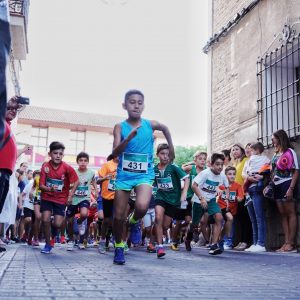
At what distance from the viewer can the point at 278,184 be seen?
8.28 meters

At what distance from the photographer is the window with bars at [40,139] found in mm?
55469

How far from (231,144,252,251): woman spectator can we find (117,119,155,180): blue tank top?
4209 mm

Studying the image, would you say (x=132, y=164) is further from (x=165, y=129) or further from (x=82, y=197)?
(x=82, y=197)

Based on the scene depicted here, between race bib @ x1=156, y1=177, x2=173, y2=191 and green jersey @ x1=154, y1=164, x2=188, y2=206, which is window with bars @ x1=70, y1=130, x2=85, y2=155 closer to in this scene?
green jersey @ x1=154, y1=164, x2=188, y2=206

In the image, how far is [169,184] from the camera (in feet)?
27.2

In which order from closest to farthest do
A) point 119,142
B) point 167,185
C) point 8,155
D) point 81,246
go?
point 8,155, point 119,142, point 167,185, point 81,246

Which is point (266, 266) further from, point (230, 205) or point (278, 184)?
point (230, 205)

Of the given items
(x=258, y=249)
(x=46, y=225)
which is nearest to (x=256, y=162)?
(x=258, y=249)

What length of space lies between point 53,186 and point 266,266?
369 centimetres

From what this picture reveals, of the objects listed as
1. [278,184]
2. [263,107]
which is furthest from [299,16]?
[278,184]

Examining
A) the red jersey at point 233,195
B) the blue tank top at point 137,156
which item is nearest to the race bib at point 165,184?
the red jersey at point 233,195

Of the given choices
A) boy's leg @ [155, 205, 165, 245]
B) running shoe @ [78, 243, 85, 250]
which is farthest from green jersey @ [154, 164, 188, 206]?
running shoe @ [78, 243, 85, 250]

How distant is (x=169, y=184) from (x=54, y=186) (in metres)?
1.83

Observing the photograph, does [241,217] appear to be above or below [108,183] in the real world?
below
